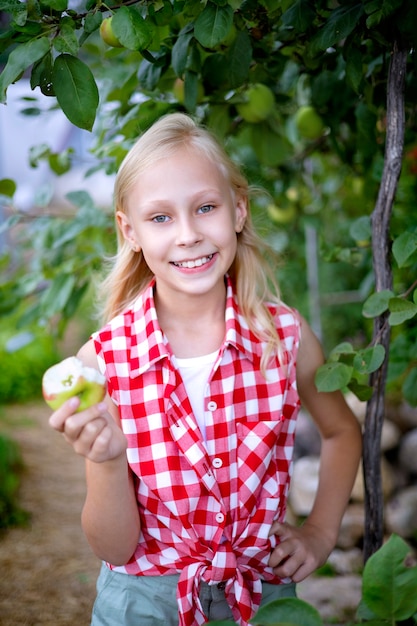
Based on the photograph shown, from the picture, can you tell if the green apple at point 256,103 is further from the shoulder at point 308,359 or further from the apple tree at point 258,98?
the shoulder at point 308,359

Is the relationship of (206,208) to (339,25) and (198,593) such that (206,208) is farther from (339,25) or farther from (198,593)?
(198,593)


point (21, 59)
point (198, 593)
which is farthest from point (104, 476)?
point (21, 59)

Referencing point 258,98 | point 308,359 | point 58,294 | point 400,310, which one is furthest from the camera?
point 58,294

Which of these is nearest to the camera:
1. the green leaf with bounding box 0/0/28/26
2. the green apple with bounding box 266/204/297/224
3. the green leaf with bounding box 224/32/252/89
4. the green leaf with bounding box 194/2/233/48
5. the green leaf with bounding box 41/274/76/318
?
the green leaf with bounding box 0/0/28/26

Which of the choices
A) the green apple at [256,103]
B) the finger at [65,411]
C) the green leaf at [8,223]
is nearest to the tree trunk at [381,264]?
the green apple at [256,103]

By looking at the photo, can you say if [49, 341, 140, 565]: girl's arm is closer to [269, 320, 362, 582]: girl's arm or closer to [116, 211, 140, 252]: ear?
[116, 211, 140, 252]: ear

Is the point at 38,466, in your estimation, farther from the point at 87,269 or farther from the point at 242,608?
the point at 242,608

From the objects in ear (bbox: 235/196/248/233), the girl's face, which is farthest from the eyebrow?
ear (bbox: 235/196/248/233)

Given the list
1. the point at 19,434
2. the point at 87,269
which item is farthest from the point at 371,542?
the point at 19,434

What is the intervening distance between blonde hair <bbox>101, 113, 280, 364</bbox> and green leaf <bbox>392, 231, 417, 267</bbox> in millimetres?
261

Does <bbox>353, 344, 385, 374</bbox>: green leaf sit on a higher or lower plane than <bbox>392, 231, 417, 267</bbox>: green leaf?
lower

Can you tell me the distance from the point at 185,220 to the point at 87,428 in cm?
41

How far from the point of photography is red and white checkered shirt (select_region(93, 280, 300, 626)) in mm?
1149

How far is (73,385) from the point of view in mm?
902
